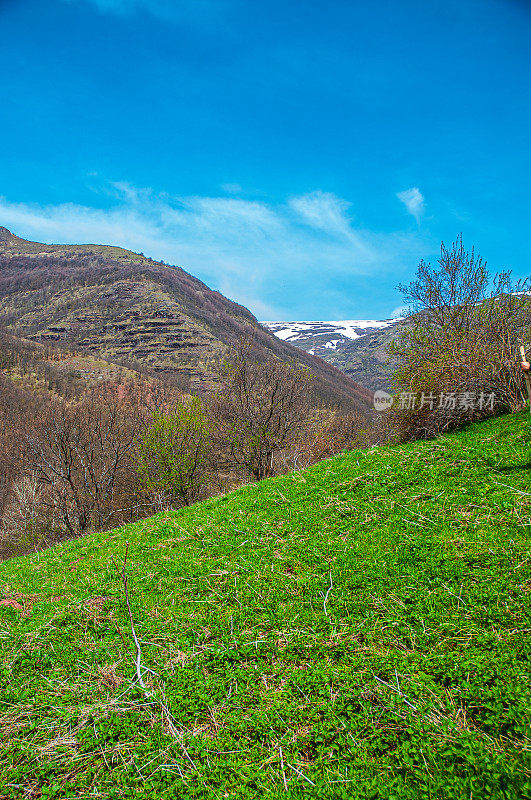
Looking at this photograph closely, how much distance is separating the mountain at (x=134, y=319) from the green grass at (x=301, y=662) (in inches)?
3374

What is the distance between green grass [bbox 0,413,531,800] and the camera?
212 centimetres

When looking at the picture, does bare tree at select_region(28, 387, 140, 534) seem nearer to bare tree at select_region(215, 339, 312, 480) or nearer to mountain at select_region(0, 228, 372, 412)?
bare tree at select_region(215, 339, 312, 480)

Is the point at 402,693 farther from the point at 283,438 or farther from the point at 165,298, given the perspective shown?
the point at 165,298

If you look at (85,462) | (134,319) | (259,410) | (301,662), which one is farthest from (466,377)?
(134,319)

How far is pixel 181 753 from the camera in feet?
7.78

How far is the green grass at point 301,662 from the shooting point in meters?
2.12

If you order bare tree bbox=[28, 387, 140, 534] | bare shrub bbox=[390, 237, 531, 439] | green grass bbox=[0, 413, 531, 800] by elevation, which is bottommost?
bare tree bbox=[28, 387, 140, 534]

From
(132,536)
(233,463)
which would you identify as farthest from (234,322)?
(132,536)

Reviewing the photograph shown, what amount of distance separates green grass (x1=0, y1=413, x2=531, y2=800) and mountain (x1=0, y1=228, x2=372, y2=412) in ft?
281

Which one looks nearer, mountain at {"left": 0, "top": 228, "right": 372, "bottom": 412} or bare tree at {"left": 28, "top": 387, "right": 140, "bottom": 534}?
bare tree at {"left": 28, "top": 387, "right": 140, "bottom": 534}

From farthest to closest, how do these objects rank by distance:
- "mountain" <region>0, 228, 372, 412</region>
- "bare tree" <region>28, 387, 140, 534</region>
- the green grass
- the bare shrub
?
"mountain" <region>0, 228, 372, 412</region>
"bare tree" <region>28, 387, 140, 534</region>
the bare shrub
the green grass

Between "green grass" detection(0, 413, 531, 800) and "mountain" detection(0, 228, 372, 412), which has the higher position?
"mountain" detection(0, 228, 372, 412)

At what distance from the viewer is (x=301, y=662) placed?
116 inches

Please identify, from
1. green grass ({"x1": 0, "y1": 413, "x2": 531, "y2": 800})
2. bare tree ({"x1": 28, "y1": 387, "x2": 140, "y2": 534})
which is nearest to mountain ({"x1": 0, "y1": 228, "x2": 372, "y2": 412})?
bare tree ({"x1": 28, "y1": 387, "x2": 140, "y2": 534})
